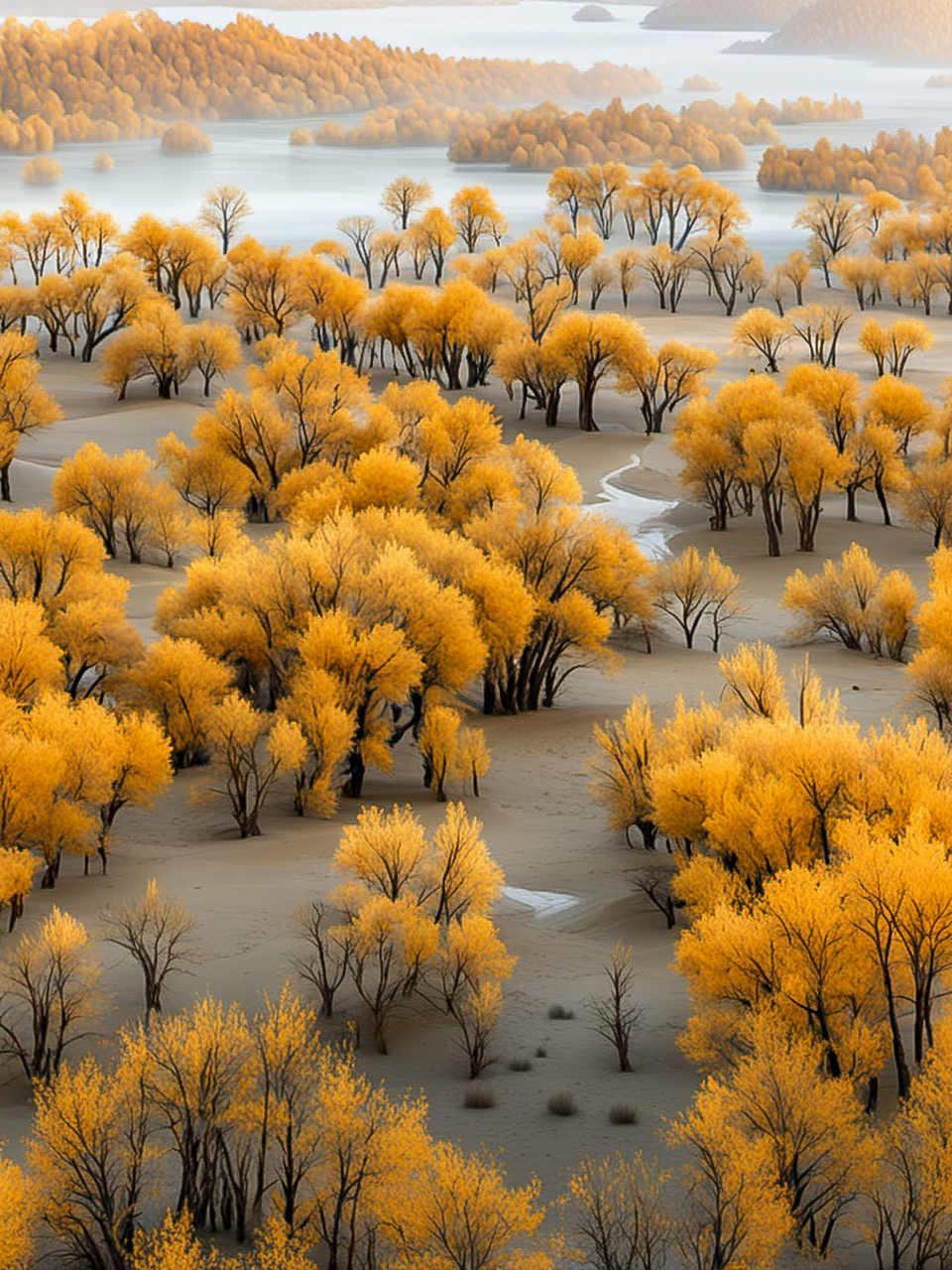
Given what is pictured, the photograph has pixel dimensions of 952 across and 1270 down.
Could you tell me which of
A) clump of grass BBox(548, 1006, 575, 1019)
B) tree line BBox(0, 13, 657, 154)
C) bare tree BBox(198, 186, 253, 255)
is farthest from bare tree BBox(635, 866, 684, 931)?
tree line BBox(0, 13, 657, 154)

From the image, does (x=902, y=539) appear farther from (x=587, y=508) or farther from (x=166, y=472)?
(x=166, y=472)

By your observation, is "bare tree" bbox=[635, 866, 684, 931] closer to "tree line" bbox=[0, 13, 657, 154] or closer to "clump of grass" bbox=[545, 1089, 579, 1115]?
"clump of grass" bbox=[545, 1089, 579, 1115]

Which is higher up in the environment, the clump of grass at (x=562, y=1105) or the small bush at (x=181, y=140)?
the small bush at (x=181, y=140)

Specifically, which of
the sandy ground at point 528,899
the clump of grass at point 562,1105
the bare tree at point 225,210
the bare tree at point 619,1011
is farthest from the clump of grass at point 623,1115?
the bare tree at point 225,210

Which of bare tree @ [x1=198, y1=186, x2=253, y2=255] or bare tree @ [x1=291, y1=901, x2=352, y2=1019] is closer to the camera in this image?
bare tree @ [x1=291, y1=901, x2=352, y2=1019]

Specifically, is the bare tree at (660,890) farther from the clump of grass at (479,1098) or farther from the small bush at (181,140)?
the small bush at (181,140)

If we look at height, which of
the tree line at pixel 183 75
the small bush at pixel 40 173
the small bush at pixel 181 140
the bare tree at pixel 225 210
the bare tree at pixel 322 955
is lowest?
the bare tree at pixel 322 955

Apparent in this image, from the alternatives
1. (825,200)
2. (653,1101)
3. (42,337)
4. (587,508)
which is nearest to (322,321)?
(42,337)
